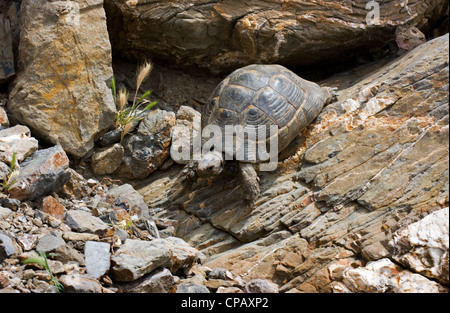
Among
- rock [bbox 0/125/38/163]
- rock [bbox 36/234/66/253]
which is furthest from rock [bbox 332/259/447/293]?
rock [bbox 0/125/38/163]

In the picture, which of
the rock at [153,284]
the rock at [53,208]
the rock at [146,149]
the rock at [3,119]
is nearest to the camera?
the rock at [153,284]

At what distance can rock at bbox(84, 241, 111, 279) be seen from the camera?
3.68 m

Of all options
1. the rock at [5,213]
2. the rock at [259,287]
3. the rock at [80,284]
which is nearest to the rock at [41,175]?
the rock at [5,213]

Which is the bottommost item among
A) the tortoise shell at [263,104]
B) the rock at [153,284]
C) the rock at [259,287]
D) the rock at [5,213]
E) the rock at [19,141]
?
the rock at [259,287]

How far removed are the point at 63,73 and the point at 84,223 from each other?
5.78 feet

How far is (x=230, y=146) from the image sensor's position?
493 centimetres

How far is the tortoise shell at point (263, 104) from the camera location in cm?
500

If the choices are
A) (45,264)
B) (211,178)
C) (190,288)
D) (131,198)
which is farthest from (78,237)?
(211,178)

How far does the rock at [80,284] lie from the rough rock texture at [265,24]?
3594mm

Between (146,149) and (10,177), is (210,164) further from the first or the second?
(10,177)

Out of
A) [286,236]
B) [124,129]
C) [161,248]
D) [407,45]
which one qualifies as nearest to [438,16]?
[407,45]

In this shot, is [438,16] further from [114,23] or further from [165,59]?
[114,23]

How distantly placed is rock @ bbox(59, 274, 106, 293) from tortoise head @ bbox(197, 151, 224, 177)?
1677mm

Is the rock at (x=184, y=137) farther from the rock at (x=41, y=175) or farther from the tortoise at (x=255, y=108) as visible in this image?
the rock at (x=41, y=175)
